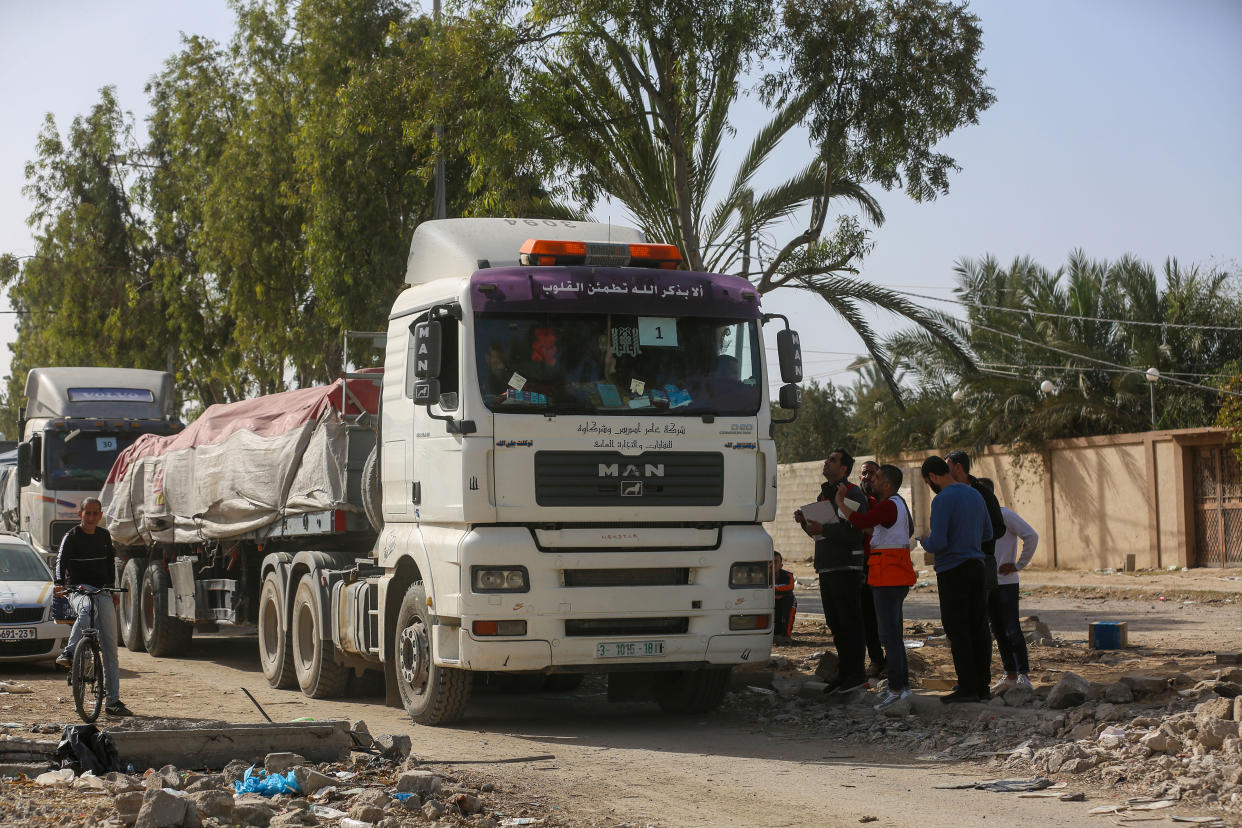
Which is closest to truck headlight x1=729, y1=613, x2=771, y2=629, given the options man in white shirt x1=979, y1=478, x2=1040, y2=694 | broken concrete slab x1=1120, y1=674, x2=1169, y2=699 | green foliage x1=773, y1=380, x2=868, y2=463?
man in white shirt x1=979, y1=478, x2=1040, y2=694

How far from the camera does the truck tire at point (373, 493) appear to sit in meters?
11.4

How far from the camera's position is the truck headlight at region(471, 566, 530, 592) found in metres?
A: 9.41

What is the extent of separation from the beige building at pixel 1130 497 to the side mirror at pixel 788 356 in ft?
58.2

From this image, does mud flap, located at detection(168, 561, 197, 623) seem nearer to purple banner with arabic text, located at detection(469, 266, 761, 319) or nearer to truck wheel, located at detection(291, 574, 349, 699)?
truck wheel, located at detection(291, 574, 349, 699)

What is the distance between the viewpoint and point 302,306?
90.4 ft

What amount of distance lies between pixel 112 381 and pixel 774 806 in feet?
57.7

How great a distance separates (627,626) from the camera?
382 inches

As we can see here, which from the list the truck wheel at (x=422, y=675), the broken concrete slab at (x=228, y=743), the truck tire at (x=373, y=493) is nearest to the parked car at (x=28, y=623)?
the truck tire at (x=373, y=493)

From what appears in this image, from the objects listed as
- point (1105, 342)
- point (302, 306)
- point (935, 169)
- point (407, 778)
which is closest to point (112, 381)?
point (302, 306)

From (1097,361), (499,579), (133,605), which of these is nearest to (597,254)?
Result: (499,579)

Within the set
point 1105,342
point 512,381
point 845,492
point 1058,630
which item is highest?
point 1105,342

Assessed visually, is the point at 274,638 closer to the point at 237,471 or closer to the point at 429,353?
the point at 237,471

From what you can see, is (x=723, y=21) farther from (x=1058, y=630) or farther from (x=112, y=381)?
(x=112, y=381)

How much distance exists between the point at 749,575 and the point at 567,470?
1607mm
